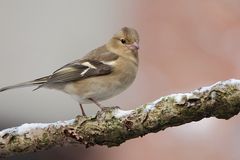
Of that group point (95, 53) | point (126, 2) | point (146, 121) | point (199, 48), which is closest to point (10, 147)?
point (146, 121)

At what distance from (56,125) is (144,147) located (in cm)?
223

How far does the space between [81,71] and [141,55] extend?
66.3 inches

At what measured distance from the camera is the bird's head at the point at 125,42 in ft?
9.29

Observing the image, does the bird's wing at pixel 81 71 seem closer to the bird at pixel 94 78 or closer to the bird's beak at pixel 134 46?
the bird at pixel 94 78

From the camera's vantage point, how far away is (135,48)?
2.85 metres

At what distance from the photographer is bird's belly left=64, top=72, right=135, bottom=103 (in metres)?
2.61

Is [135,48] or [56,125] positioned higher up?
[135,48]

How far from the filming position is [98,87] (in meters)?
2.62

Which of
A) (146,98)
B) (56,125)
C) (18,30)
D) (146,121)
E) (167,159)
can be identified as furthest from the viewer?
(18,30)

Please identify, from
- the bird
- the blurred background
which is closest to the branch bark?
the bird

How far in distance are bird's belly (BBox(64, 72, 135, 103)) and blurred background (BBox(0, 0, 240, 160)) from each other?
1359mm

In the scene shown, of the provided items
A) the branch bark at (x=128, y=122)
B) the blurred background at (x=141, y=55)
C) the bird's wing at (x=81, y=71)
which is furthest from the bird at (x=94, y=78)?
the blurred background at (x=141, y=55)

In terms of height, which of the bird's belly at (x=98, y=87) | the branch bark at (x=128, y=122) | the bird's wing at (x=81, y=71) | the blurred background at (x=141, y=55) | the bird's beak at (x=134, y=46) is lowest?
the branch bark at (x=128, y=122)

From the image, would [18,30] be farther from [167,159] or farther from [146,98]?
[167,159]
